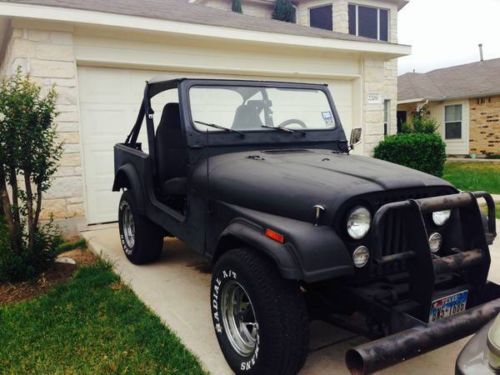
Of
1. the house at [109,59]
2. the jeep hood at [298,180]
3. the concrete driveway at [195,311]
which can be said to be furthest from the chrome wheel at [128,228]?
the jeep hood at [298,180]

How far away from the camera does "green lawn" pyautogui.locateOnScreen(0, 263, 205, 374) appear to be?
10.0ft

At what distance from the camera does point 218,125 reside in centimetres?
392

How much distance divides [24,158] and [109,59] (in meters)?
3.09

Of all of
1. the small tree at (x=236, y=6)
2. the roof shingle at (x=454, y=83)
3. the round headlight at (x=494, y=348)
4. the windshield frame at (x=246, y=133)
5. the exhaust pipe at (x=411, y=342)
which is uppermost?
the small tree at (x=236, y=6)

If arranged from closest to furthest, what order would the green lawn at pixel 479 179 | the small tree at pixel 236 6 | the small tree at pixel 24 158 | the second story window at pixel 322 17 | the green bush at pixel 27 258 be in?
1. the small tree at pixel 24 158
2. the green bush at pixel 27 258
3. the green lawn at pixel 479 179
4. the small tree at pixel 236 6
5. the second story window at pixel 322 17

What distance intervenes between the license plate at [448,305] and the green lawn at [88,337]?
1.45m

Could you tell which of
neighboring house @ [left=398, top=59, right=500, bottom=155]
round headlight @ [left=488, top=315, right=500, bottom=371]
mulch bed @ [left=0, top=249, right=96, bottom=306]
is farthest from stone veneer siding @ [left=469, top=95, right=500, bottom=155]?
round headlight @ [left=488, top=315, right=500, bottom=371]

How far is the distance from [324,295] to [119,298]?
2.14 meters

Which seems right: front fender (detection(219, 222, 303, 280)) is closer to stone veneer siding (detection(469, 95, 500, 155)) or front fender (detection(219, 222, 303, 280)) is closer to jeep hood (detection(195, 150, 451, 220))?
jeep hood (detection(195, 150, 451, 220))

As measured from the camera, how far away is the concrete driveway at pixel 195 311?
2973 millimetres

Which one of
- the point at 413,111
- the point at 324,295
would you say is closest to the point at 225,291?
the point at 324,295

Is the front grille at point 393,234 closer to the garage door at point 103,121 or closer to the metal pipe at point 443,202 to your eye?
the metal pipe at point 443,202

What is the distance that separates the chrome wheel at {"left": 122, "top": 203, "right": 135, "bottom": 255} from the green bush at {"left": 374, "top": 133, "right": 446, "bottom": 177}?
6106 mm

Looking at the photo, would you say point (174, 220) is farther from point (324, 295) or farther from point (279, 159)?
point (324, 295)
